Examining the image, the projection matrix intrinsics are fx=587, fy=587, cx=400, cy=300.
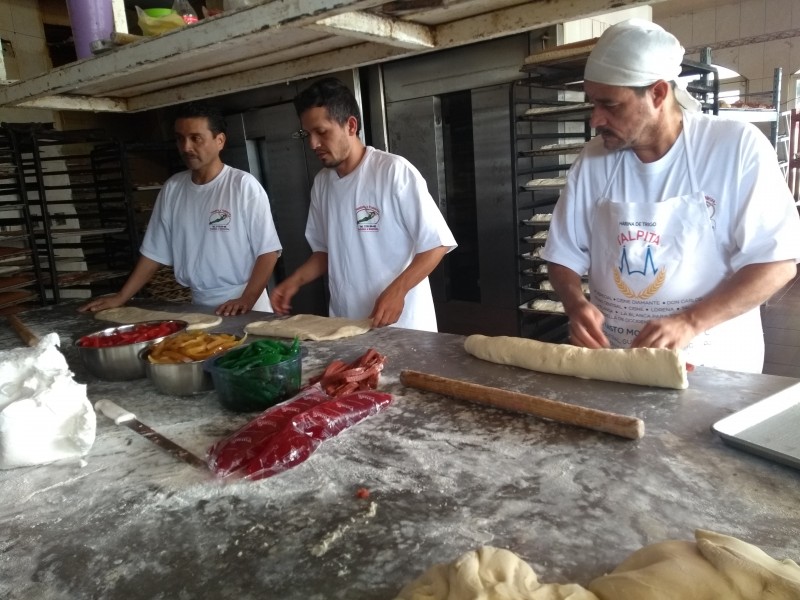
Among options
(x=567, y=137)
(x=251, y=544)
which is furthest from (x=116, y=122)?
(x=251, y=544)

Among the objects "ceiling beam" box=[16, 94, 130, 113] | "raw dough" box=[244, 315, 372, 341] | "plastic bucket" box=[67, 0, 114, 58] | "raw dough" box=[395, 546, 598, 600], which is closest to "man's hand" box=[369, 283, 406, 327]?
"raw dough" box=[244, 315, 372, 341]

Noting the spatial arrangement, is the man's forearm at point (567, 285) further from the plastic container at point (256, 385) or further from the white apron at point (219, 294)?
the white apron at point (219, 294)

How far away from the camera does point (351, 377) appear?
1.67 metres

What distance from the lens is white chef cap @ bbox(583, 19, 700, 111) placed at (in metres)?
1.77

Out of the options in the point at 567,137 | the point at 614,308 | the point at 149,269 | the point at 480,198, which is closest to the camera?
the point at 614,308

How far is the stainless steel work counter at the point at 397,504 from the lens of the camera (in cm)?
94

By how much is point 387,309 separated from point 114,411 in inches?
44.9

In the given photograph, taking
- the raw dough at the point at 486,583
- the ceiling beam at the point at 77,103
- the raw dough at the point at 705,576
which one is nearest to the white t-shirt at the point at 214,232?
the ceiling beam at the point at 77,103

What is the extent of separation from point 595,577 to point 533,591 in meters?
0.15

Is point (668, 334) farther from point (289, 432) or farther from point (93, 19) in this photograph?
point (93, 19)

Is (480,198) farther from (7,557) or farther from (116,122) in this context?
(116,122)

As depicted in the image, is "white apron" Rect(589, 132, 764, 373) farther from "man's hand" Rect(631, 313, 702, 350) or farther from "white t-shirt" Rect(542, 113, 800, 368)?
"man's hand" Rect(631, 313, 702, 350)

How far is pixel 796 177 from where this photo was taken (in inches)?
370

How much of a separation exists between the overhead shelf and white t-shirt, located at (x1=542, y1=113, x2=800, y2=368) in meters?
0.53
